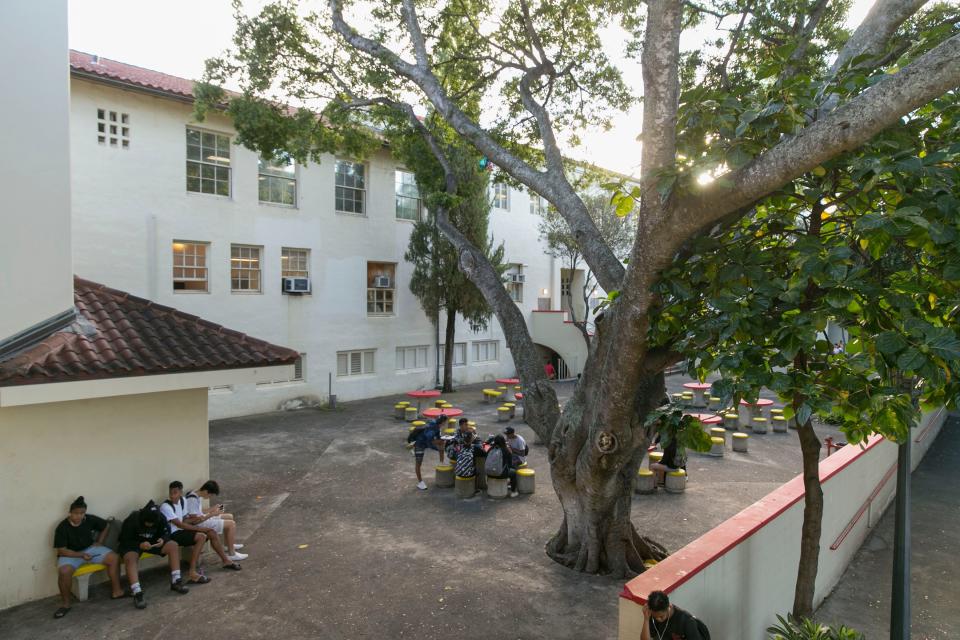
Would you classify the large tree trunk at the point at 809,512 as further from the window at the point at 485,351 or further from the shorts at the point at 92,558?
the window at the point at 485,351

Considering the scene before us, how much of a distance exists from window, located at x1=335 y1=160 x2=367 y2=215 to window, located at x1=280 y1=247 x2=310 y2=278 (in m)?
2.28

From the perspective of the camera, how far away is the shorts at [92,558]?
7.25 m

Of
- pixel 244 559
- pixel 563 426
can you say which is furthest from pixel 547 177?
pixel 244 559

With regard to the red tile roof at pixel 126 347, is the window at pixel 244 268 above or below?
above

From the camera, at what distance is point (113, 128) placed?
53.2ft

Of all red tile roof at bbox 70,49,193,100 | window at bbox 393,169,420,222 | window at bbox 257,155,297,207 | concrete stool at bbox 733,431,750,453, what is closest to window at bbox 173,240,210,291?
window at bbox 257,155,297,207

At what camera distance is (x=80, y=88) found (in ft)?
50.9

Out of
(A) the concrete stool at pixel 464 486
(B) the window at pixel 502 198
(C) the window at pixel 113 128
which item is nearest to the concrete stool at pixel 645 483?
(A) the concrete stool at pixel 464 486

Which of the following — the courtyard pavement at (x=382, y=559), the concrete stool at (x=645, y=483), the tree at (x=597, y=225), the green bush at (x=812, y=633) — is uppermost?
the tree at (x=597, y=225)

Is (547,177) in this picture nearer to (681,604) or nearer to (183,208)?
(681,604)

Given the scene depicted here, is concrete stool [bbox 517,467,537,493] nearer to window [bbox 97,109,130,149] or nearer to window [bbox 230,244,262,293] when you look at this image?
window [bbox 230,244,262,293]

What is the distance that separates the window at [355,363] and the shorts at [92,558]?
1424cm

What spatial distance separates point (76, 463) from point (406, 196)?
1755cm

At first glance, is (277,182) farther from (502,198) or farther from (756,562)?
(756,562)
